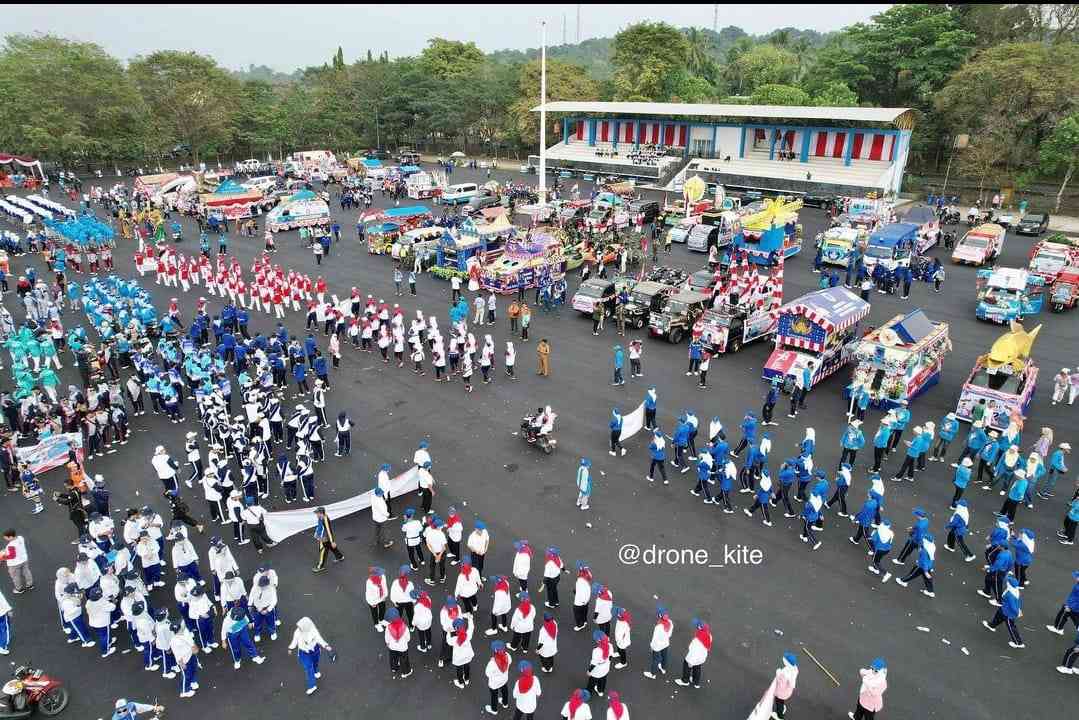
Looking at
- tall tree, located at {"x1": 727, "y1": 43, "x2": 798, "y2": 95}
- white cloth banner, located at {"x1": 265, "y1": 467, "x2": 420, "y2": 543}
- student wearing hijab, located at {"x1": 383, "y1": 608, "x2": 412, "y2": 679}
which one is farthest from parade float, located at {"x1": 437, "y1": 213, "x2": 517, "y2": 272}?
tall tree, located at {"x1": 727, "y1": 43, "x2": 798, "y2": 95}

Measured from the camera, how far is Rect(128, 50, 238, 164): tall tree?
56969mm

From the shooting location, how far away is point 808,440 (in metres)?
13.0

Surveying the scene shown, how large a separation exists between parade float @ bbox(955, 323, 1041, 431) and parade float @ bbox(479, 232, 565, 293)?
542 inches

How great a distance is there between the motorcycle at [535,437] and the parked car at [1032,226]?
33.1 m

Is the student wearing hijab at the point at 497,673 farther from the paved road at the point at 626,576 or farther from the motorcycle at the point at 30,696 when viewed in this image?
the motorcycle at the point at 30,696

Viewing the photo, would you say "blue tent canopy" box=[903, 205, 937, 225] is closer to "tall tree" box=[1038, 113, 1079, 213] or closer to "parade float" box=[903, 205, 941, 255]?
"parade float" box=[903, 205, 941, 255]

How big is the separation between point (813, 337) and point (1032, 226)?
25968mm

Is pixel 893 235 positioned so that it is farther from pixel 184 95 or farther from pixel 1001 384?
pixel 184 95

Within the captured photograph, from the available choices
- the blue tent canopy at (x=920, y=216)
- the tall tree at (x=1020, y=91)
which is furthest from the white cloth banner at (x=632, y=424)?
the tall tree at (x=1020, y=91)

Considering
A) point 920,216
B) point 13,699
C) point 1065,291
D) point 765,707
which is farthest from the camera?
point 920,216

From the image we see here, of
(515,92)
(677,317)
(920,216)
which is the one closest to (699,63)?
(515,92)

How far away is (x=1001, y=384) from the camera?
15.9 meters

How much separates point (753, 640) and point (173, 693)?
8.31 metres

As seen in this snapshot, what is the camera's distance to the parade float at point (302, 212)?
3684 centimetres
